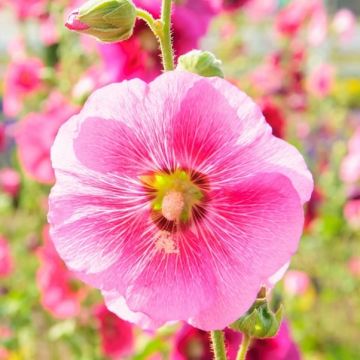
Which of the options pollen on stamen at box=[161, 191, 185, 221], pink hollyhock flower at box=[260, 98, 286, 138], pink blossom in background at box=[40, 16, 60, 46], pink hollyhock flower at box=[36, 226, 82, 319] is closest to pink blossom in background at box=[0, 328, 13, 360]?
pink hollyhock flower at box=[36, 226, 82, 319]

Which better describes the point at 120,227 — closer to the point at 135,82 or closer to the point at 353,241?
the point at 135,82

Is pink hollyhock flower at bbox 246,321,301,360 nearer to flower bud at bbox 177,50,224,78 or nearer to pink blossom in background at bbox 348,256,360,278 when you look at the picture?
flower bud at bbox 177,50,224,78

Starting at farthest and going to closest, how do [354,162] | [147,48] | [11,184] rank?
[354,162] → [11,184] → [147,48]

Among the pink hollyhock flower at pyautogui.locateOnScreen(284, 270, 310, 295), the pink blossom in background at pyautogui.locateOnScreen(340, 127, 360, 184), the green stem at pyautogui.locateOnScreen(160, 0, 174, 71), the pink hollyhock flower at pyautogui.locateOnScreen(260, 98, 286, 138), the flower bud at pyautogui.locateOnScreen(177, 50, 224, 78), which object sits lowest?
the pink hollyhock flower at pyautogui.locateOnScreen(284, 270, 310, 295)

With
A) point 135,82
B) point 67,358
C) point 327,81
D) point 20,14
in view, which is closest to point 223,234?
point 135,82

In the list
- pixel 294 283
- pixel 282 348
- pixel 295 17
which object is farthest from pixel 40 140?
pixel 295 17

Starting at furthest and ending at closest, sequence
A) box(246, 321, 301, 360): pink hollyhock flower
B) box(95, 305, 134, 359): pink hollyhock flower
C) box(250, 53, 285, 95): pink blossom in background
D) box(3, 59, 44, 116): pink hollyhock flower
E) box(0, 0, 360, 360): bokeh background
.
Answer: box(250, 53, 285, 95): pink blossom in background
box(3, 59, 44, 116): pink hollyhock flower
box(95, 305, 134, 359): pink hollyhock flower
box(0, 0, 360, 360): bokeh background
box(246, 321, 301, 360): pink hollyhock flower

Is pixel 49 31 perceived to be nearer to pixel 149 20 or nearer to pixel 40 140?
pixel 40 140
